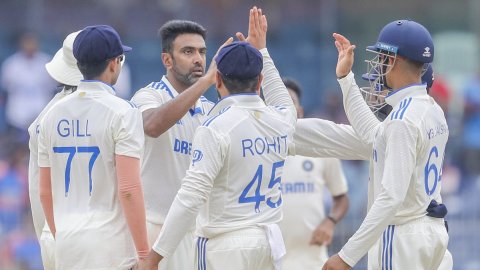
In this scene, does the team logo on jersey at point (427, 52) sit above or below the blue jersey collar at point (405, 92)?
above

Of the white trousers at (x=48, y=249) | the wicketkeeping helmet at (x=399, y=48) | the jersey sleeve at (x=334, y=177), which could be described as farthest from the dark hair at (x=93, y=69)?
the jersey sleeve at (x=334, y=177)

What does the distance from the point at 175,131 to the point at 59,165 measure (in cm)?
101

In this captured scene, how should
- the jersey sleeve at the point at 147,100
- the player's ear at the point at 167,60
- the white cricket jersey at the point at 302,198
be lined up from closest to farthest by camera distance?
the jersey sleeve at the point at 147,100
the player's ear at the point at 167,60
the white cricket jersey at the point at 302,198

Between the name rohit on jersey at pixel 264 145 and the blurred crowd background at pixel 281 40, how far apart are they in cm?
947

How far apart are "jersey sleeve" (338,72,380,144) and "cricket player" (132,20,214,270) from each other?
92 cm

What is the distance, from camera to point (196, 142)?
6.77 m

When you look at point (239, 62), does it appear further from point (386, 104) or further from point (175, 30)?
point (175, 30)

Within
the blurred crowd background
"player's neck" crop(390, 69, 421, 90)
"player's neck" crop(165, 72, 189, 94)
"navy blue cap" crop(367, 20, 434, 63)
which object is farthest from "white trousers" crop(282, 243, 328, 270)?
the blurred crowd background

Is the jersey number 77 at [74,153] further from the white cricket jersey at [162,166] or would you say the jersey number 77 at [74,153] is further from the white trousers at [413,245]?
the white trousers at [413,245]

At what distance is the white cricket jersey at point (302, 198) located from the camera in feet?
32.4

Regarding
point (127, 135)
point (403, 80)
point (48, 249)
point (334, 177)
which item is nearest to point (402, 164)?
point (403, 80)

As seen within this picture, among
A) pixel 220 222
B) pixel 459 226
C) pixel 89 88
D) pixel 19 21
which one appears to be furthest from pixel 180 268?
pixel 19 21

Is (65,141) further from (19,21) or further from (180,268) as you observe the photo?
(19,21)

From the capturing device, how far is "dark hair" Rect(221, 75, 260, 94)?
695cm
